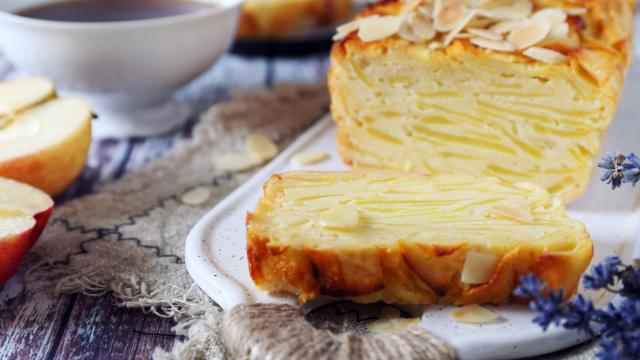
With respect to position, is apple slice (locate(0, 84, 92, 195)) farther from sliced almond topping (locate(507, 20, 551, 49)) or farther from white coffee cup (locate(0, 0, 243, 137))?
sliced almond topping (locate(507, 20, 551, 49))

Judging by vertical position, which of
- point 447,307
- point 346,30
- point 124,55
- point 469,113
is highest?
point 346,30

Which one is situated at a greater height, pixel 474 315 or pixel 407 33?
pixel 407 33

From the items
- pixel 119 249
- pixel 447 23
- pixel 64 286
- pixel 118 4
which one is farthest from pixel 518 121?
pixel 118 4

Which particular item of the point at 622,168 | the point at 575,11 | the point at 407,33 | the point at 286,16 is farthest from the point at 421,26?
the point at 286,16

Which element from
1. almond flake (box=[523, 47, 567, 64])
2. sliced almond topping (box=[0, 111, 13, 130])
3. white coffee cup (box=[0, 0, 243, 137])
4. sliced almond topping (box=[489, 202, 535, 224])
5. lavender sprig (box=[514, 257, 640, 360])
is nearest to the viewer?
lavender sprig (box=[514, 257, 640, 360])

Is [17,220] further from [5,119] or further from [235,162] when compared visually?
[235,162]

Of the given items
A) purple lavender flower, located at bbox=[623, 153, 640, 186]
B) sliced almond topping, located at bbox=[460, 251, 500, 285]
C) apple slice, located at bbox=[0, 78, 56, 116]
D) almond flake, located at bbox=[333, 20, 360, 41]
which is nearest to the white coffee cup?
apple slice, located at bbox=[0, 78, 56, 116]
